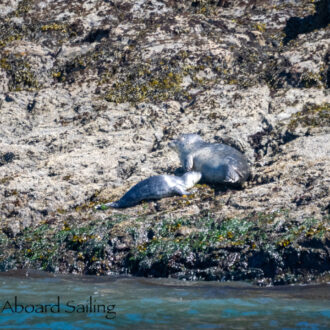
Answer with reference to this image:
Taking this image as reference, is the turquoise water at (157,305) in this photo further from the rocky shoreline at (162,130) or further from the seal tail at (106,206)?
the seal tail at (106,206)

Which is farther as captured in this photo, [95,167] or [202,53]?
[202,53]

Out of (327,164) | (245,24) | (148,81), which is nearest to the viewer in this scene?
(327,164)

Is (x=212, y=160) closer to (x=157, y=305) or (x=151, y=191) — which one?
(x=151, y=191)

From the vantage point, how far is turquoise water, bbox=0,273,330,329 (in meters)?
3.65

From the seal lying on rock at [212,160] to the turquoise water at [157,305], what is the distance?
7.50ft

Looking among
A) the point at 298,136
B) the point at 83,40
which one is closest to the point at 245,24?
the point at 83,40

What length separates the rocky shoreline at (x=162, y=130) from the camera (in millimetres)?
5723

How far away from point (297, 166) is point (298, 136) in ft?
3.87

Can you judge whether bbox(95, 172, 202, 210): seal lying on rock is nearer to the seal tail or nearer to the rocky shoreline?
the seal tail

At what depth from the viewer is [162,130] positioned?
29.5 feet

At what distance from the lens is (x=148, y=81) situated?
10180 millimetres

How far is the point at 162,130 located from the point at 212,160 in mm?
1820

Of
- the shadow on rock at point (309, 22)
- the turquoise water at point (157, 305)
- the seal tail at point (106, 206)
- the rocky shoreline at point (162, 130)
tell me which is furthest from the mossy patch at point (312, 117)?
the turquoise water at point (157, 305)

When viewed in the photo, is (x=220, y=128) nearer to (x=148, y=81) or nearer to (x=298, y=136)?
(x=298, y=136)
